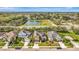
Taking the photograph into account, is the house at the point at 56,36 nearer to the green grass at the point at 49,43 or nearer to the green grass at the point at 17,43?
the green grass at the point at 49,43

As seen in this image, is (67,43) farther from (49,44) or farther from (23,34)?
(23,34)

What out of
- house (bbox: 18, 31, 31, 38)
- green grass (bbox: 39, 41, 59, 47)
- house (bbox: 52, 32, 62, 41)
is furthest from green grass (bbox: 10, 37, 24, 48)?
house (bbox: 52, 32, 62, 41)

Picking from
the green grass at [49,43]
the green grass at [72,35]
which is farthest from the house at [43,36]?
the green grass at [72,35]

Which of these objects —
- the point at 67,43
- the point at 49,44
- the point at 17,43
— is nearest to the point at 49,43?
the point at 49,44

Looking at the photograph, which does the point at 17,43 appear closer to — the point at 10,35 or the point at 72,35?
the point at 10,35

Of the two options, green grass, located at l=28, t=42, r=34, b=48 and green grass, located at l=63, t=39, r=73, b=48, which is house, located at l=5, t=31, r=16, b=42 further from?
green grass, located at l=63, t=39, r=73, b=48

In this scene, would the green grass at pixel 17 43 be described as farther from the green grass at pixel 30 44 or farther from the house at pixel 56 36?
the house at pixel 56 36

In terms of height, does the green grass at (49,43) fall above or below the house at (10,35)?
below

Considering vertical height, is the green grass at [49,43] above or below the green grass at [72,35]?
below

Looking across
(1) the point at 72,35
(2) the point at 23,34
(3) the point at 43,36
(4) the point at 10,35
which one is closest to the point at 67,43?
(1) the point at 72,35

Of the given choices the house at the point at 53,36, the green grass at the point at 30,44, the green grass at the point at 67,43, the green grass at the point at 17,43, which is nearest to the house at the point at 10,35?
the green grass at the point at 17,43

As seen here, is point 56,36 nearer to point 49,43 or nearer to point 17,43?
point 49,43

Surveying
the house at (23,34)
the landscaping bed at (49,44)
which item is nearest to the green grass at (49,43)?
the landscaping bed at (49,44)
